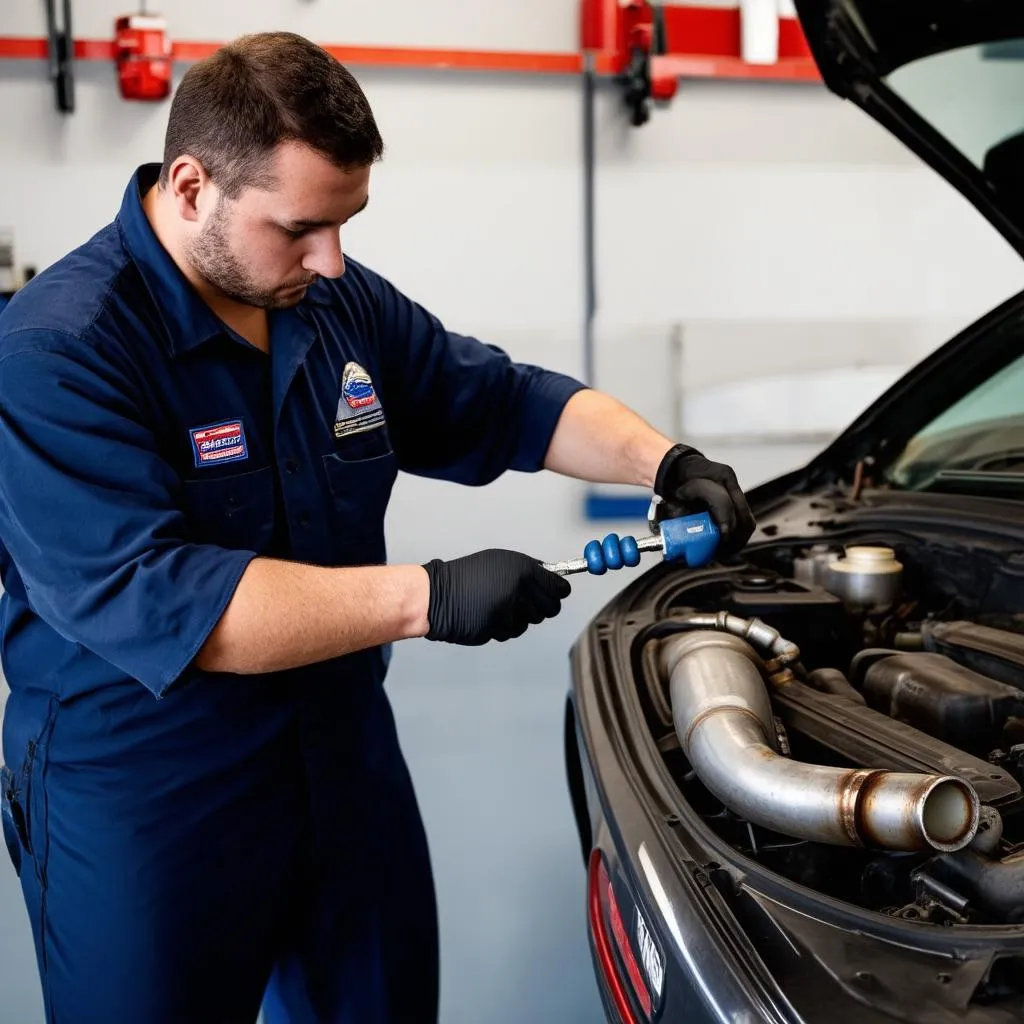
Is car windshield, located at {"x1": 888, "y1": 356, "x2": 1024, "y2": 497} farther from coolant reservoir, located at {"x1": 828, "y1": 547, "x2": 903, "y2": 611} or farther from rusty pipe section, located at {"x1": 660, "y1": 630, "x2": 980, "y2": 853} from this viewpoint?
rusty pipe section, located at {"x1": 660, "y1": 630, "x2": 980, "y2": 853}

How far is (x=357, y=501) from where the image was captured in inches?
52.5

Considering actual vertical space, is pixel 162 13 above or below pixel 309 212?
above

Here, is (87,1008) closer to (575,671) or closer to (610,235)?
(575,671)

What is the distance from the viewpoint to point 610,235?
105 inches

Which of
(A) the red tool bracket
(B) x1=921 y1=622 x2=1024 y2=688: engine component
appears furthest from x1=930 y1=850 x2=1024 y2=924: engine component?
(A) the red tool bracket

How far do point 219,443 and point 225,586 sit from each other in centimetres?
24

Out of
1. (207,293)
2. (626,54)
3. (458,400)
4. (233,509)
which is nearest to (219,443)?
(233,509)

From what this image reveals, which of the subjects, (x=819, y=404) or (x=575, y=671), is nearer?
(x=575, y=671)

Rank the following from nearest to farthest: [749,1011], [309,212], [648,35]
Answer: [749,1011] < [309,212] < [648,35]

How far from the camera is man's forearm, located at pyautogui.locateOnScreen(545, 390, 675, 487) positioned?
4.75 ft

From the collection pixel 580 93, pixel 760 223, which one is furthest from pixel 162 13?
pixel 760 223

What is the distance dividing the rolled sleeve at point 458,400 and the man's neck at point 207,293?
241 mm

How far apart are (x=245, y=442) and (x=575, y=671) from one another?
20.6 inches

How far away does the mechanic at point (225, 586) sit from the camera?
1038 millimetres
